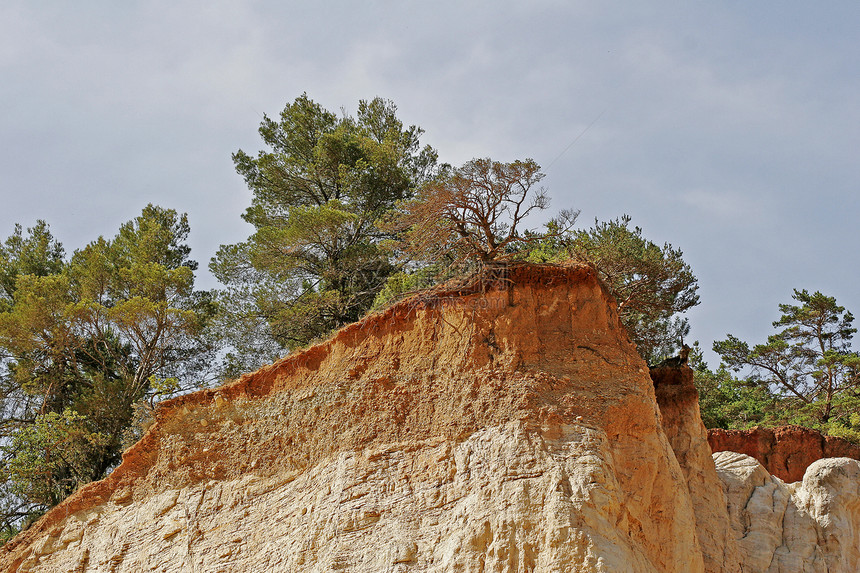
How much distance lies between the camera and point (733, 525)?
15016mm

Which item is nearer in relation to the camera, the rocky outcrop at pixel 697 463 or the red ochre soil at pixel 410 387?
the red ochre soil at pixel 410 387

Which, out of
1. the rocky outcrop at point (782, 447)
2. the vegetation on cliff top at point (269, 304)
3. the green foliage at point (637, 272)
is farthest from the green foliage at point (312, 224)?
the rocky outcrop at point (782, 447)

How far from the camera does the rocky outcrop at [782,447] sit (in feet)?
63.1

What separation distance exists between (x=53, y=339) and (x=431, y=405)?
1672cm

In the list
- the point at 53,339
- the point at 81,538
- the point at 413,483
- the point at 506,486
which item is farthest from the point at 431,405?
the point at 53,339

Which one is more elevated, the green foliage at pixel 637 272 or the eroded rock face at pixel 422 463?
the green foliage at pixel 637 272

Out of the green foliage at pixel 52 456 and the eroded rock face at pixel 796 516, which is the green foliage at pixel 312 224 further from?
the eroded rock face at pixel 796 516

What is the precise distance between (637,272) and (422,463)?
409 inches

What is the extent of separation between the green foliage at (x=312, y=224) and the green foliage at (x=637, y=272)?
5.62 m

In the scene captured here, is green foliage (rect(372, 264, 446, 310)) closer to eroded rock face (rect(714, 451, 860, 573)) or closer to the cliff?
the cliff

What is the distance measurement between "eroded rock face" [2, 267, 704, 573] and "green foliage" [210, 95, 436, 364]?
7253mm

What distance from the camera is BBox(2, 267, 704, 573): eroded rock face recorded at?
11.7m

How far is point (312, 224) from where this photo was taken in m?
24.4

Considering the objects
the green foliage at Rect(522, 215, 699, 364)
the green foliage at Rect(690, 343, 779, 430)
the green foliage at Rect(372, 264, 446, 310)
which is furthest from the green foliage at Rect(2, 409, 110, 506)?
the green foliage at Rect(690, 343, 779, 430)
